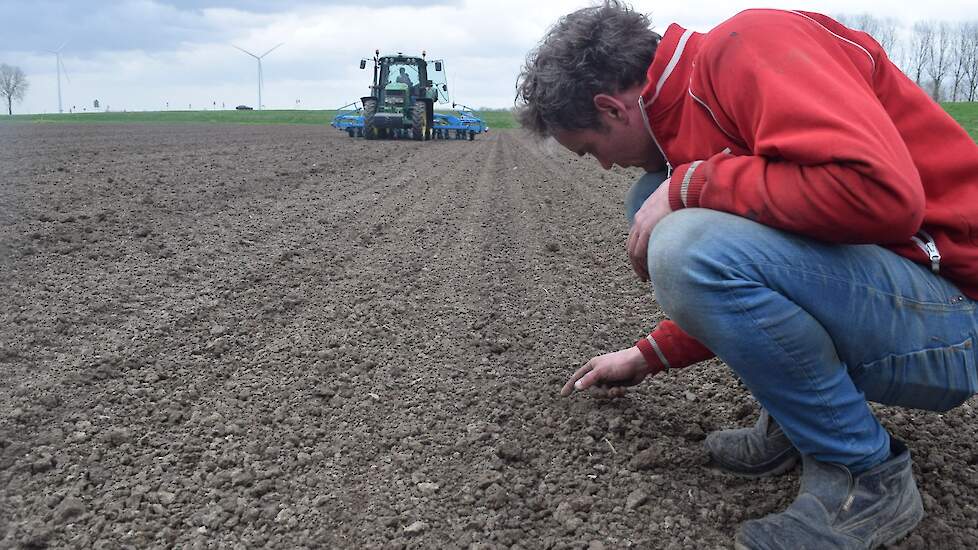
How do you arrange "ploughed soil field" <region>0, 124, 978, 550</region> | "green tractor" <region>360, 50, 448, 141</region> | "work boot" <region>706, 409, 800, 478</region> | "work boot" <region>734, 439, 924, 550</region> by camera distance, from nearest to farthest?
"work boot" <region>734, 439, 924, 550</region> → "ploughed soil field" <region>0, 124, 978, 550</region> → "work boot" <region>706, 409, 800, 478</region> → "green tractor" <region>360, 50, 448, 141</region>

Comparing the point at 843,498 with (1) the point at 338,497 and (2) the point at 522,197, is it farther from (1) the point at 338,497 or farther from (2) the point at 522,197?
(2) the point at 522,197

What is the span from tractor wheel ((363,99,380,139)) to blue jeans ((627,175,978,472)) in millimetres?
17850

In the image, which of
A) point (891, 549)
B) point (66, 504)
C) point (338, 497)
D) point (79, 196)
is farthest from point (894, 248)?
point (79, 196)

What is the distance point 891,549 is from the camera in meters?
1.76

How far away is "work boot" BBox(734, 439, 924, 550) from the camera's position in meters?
1.65

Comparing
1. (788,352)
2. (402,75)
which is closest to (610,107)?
(788,352)

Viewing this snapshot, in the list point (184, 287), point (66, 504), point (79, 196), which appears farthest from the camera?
point (79, 196)

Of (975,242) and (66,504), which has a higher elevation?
(975,242)

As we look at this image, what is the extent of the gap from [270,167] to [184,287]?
5496 millimetres

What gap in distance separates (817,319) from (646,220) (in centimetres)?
43

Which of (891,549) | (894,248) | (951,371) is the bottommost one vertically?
(891,549)

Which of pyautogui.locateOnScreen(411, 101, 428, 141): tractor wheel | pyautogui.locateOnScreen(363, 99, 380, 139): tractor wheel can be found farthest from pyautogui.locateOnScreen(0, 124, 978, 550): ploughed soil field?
pyautogui.locateOnScreen(411, 101, 428, 141): tractor wheel

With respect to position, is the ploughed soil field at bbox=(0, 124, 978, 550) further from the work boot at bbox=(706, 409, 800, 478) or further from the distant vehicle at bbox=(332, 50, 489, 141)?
the distant vehicle at bbox=(332, 50, 489, 141)

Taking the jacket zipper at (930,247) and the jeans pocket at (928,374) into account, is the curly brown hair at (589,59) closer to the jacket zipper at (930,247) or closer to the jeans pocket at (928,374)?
the jacket zipper at (930,247)
